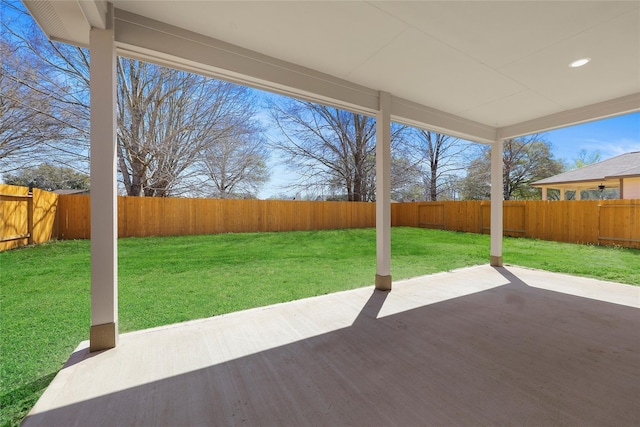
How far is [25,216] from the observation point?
596 cm

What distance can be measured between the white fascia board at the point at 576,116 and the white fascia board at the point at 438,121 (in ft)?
1.14

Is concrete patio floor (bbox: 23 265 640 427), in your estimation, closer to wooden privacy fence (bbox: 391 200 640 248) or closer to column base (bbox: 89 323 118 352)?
column base (bbox: 89 323 118 352)

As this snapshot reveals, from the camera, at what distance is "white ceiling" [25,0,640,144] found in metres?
2.00

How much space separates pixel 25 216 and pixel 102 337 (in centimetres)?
632

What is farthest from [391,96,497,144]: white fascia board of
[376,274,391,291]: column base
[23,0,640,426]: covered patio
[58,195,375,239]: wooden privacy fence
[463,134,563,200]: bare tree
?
[463,134,563,200]: bare tree

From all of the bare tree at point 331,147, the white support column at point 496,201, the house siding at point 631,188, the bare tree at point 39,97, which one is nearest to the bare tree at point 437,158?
the bare tree at point 331,147

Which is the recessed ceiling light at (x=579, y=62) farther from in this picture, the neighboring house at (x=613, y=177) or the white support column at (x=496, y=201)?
the neighboring house at (x=613, y=177)

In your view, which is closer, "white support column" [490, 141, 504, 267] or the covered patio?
the covered patio

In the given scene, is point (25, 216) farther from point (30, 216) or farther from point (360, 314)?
point (360, 314)

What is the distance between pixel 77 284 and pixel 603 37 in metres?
6.64

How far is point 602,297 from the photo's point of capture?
3.33 metres

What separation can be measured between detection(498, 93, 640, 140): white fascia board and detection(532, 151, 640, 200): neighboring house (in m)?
6.91

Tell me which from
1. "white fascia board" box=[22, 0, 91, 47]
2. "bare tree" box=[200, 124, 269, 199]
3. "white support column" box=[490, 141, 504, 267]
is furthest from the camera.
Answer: "bare tree" box=[200, 124, 269, 199]

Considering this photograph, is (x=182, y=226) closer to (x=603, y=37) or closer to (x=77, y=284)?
(x=77, y=284)
